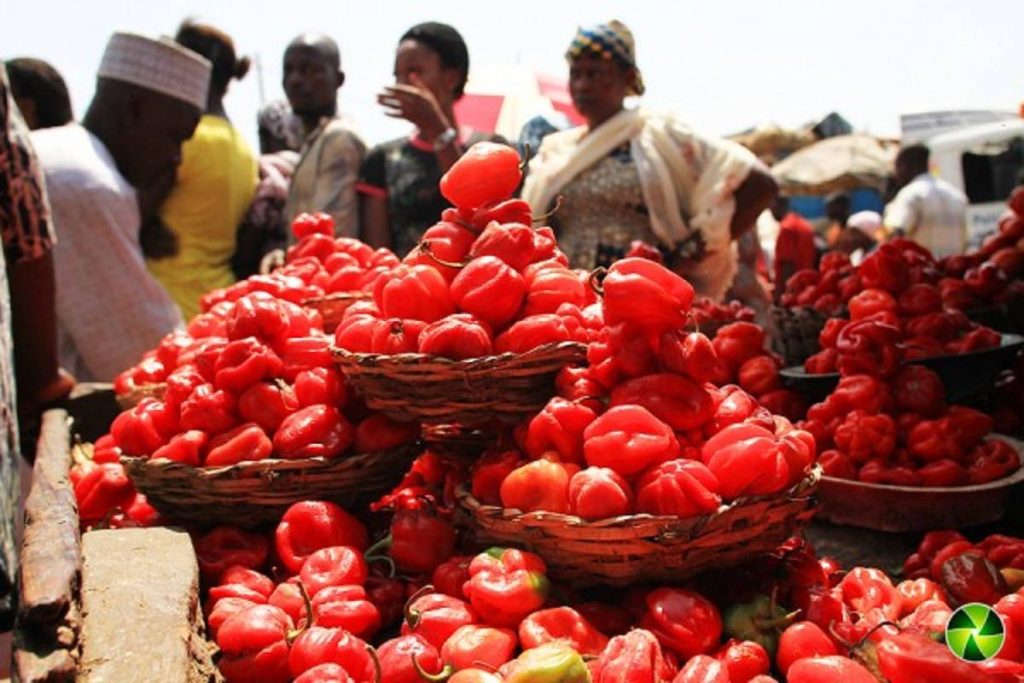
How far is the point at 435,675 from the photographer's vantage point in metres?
1.77

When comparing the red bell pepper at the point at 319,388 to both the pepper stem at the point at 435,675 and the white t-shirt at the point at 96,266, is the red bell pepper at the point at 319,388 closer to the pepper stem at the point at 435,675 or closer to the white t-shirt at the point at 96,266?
the pepper stem at the point at 435,675

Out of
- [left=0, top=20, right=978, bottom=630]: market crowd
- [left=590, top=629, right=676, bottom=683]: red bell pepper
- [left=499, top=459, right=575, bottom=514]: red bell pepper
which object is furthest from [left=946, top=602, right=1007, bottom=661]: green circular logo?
[left=0, top=20, right=978, bottom=630]: market crowd

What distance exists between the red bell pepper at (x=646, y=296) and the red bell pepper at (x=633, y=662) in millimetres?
672

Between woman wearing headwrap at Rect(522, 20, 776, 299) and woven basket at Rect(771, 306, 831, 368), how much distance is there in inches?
28.4

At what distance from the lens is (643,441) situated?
6.17 ft

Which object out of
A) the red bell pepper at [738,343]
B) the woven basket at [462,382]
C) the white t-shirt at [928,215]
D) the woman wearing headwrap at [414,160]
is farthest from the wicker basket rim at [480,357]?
the white t-shirt at [928,215]

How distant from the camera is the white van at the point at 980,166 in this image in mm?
13625

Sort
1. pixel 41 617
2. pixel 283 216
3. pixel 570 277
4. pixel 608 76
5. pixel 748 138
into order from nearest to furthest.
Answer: pixel 41 617
pixel 570 277
pixel 608 76
pixel 283 216
pixel 748 138

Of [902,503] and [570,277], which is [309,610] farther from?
[902,503]

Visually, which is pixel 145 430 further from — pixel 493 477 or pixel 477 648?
pixel 477 648

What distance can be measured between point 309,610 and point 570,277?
1.02 meters

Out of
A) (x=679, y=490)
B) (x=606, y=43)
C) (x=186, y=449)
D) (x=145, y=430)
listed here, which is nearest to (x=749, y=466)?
(x=679, y=490)

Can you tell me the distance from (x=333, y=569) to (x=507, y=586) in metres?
0.51

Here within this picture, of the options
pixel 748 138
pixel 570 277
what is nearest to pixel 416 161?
pixel 570 277
